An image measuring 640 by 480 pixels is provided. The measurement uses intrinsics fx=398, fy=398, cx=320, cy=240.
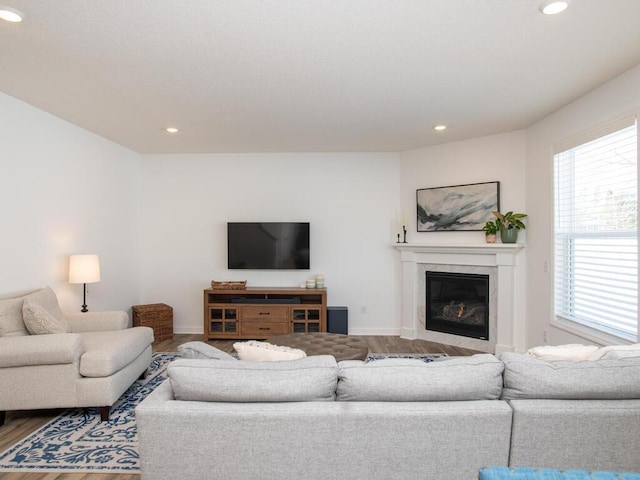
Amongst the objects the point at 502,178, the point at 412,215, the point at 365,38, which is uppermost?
the point at 365,38

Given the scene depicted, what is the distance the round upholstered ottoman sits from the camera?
3322mm

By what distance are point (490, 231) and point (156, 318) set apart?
4.40 m

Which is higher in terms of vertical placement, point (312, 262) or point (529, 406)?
point (312, 262)

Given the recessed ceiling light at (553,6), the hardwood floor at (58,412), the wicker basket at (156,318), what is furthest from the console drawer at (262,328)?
the recessed ceiling light at (553,6)

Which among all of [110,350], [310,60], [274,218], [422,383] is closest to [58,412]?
[110,350]

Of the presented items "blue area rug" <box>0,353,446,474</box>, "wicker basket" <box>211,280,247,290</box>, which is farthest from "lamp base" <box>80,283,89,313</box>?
"wicker basket" <box>211,280,247,290</box>

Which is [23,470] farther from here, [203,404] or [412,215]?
[412,215]

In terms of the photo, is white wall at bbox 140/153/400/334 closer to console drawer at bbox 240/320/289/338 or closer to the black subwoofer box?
the black subwoofer box

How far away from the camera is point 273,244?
5.65 metres

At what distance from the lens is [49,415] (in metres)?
3.09

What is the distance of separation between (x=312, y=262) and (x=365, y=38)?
3720 mm

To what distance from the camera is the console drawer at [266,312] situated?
17.3ft

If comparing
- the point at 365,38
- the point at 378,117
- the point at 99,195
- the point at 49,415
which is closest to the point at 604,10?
the point at 365,38

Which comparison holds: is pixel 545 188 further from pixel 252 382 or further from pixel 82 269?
pixel 82 269
